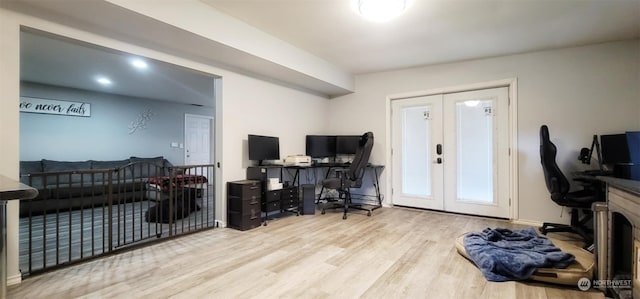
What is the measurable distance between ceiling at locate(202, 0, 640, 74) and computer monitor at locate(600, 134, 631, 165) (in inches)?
46.9

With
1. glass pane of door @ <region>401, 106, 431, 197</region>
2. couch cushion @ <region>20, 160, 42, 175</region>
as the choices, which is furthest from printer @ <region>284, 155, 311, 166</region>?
couch cushion @ <region>20, 160, 42, 175</region>

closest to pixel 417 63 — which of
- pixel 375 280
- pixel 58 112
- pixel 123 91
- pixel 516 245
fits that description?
pixel 516 245

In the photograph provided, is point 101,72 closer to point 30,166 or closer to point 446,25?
point 30,166

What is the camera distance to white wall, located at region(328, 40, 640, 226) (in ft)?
10.9

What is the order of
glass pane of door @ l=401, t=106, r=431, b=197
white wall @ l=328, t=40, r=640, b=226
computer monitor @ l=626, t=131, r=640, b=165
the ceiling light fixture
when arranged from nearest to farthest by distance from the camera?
1. the ceiling light fixture
2. computer monitor @ l=626, t=131, r=640, b=165
3. white wall @ l=328, t=40, r=640, b=226
4. glass pane of door @ l=401, t=106, r=431, b=197

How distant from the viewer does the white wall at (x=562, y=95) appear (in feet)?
10.9

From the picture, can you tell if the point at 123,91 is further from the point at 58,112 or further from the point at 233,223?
the point at 233,223

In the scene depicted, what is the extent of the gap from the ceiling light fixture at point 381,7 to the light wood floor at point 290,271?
87.3 inches

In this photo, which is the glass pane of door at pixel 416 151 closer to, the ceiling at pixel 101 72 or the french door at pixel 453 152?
the french door at pixel 453 152

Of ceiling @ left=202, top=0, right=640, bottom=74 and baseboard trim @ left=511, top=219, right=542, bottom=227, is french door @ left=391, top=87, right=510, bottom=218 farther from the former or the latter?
ceiling @ left=202, top=0, right=640, bottom=74

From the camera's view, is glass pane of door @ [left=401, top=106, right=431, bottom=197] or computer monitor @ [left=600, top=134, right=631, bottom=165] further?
glass pane of door @ [left=401, top=106, right=431, bottom=197]

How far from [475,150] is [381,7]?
280 centimetres

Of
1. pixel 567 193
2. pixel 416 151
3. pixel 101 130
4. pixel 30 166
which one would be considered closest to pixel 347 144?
pixel 416 151

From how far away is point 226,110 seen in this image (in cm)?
365
